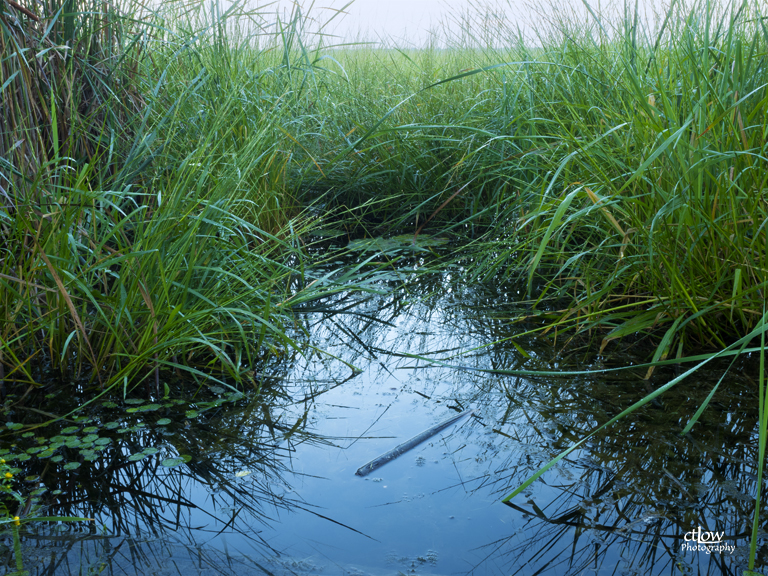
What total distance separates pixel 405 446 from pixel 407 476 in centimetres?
12

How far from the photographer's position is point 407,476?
1.50 meters

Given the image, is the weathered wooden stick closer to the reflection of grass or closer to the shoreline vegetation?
the reflection of grass

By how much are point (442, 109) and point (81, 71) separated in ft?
6.91

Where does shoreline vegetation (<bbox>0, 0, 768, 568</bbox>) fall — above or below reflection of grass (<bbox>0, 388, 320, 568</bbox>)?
above

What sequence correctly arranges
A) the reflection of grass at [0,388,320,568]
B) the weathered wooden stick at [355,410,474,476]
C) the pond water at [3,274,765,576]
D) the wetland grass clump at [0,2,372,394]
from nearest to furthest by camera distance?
1. the pond water at [3,274,765,576]
2. the reflection of grass at [0,388,320,568]
3. the weathered wooden stick at [355,410,474,476]
4. the wetland grass clump at [0,2,372,394]

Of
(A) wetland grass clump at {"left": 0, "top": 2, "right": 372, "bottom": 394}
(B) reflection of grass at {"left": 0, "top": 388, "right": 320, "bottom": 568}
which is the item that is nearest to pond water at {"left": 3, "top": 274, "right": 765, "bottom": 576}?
(B) reflection of grass at {"left": 0, "top": 388, "right": 320, "bottom": 568}

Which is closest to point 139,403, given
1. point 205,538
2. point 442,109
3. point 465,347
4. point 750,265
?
point 205,538

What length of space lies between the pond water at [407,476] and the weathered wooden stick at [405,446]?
2 cm

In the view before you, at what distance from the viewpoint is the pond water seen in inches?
48.3

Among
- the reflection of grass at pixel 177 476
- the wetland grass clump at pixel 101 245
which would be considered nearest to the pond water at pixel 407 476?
the reflection of grass at pixel 177 476

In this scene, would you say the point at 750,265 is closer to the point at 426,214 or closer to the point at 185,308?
the point at 185,308

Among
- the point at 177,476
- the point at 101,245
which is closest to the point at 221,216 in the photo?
the point at 101,245

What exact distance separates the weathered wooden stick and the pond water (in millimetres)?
21

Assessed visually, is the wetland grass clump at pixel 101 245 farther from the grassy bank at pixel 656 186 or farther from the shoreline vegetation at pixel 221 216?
the grassy bank at pixel 656 186
